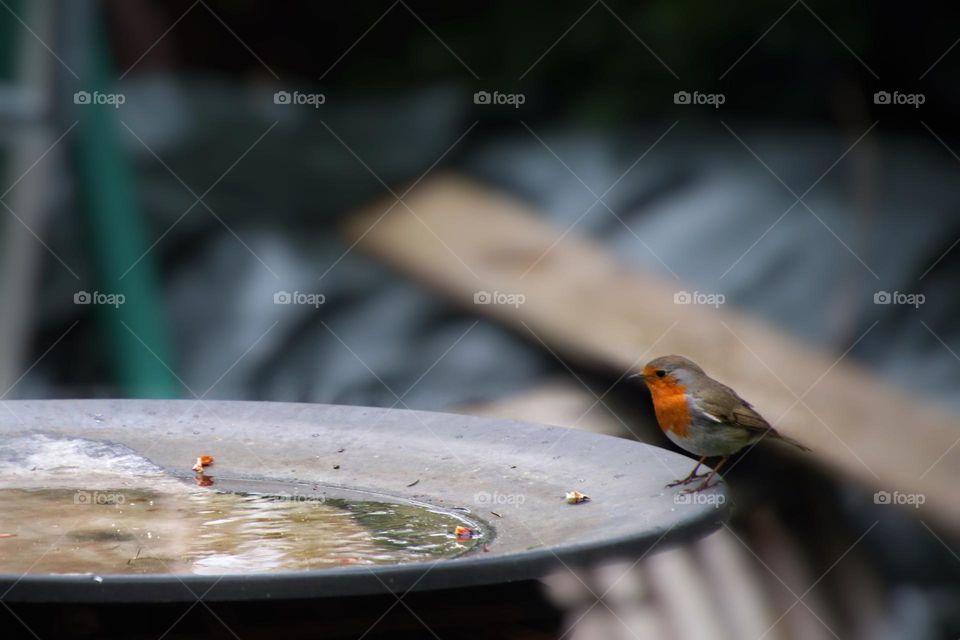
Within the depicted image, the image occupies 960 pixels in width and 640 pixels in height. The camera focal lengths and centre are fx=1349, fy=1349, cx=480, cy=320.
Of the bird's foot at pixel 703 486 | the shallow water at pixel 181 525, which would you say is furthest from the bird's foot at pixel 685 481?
the shallow water at pixel 181 525

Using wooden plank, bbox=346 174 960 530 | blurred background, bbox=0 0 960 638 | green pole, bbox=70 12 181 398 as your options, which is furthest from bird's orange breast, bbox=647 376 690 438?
green pole, bbox=70 12 181 398

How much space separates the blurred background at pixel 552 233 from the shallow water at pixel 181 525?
55.5 inches

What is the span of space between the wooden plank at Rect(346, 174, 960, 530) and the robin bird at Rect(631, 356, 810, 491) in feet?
4.57

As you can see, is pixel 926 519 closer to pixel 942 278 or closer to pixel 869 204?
pixel 942 278

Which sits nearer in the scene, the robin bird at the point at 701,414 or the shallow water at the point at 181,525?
the shallow water at the point at 181,525

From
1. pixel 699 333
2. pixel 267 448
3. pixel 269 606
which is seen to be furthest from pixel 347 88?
pixel 269 606

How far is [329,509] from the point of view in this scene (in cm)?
195

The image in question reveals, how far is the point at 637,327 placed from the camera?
12.6 ft

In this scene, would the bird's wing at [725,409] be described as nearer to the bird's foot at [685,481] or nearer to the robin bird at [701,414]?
the robin bird at [701,414]

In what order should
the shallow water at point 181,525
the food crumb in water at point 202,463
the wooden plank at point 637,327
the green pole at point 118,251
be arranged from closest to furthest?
1. the shallow water at point 181,525
2. the food crumb in water at point 202,463
3. the wooden plank at point 637,327
4. the green pole at point 118,251

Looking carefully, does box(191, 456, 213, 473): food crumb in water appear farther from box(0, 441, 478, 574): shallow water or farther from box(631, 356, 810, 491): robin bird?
box(631, 356, 810, 491): robin bird

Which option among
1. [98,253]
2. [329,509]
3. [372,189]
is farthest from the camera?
[372,189]

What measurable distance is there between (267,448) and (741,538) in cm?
180

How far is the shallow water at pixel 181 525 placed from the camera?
5.44 ft
